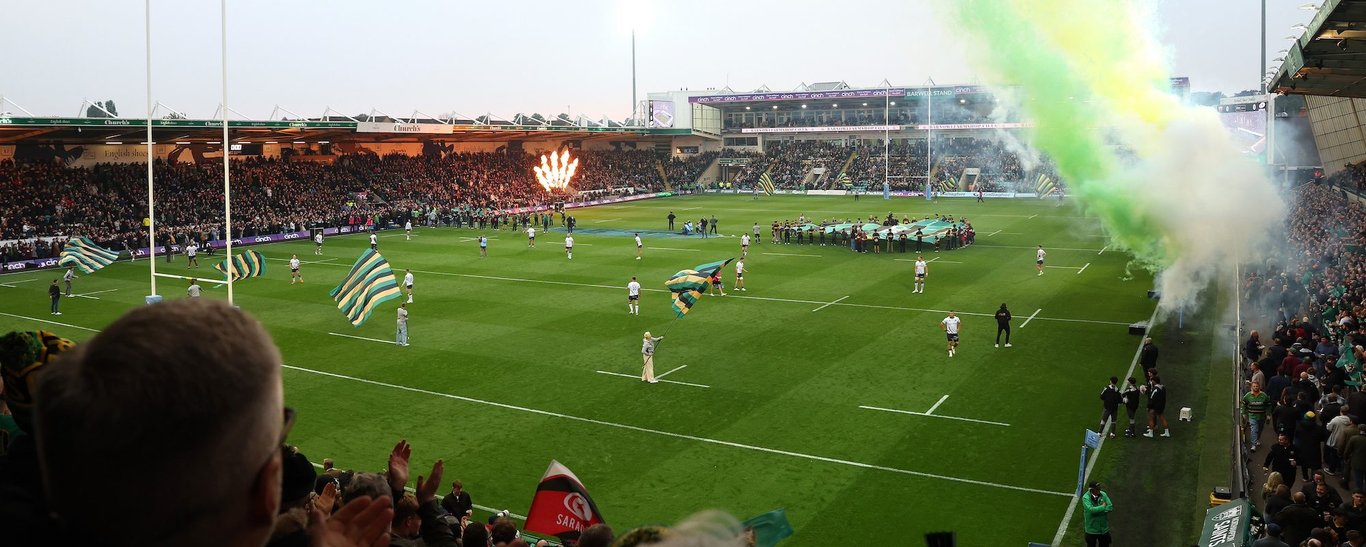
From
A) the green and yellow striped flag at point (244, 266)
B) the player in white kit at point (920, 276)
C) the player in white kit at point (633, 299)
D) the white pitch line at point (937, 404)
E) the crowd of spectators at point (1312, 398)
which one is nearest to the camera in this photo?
the crowd of spectators at point (1312, 398)

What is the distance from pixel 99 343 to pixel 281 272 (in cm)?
4400

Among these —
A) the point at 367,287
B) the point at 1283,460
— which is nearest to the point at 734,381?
the point at 367,287

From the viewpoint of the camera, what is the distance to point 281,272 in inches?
1687

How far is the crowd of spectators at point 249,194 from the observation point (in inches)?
1985

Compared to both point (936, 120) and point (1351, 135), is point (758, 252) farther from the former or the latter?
point (936, 120)

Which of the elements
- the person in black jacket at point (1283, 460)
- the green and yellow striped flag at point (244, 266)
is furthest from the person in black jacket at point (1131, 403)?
the green and yellow striped flag at point (244, 266)

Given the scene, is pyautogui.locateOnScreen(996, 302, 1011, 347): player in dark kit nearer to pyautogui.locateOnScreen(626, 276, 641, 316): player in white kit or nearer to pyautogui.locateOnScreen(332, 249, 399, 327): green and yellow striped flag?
pyautogui.locateOnScreen(626, 276, 641, 316): player in white kit

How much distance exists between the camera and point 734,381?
23656mm

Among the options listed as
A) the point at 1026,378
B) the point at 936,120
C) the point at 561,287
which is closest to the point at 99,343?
the point at 1026,378

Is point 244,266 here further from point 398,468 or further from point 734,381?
point 398,468

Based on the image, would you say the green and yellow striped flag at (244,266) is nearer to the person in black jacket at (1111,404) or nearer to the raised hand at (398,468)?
the person in black jacket at (1111,404)

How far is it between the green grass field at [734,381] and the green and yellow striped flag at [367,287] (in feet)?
4.37

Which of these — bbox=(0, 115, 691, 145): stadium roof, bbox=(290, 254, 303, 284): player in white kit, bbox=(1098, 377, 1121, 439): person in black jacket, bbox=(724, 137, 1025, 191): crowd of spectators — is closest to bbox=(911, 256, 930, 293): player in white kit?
bbox=(1098, 377, 1121, 439): person in black jacket

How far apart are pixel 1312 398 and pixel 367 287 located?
20187mm
